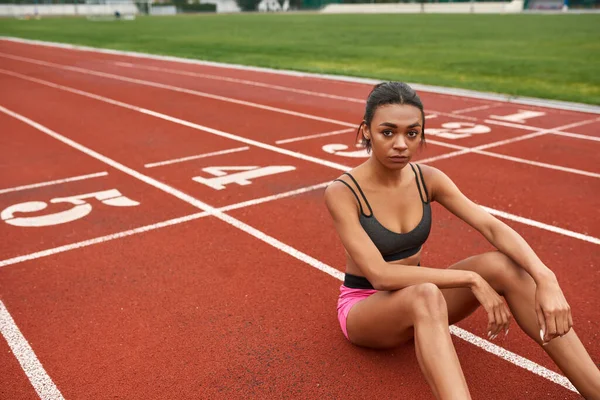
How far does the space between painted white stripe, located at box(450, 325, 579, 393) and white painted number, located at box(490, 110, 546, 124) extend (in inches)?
304

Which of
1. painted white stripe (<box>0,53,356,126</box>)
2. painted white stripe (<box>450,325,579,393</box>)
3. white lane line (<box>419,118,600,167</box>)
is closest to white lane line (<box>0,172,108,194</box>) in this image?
white lane line (<box>419,118,600,167</box>)

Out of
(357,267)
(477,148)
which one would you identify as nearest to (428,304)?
(357,267)

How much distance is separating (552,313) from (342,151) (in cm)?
618

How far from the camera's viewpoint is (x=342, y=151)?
892 cm

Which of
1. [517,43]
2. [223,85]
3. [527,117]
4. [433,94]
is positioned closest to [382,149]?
[527,117]

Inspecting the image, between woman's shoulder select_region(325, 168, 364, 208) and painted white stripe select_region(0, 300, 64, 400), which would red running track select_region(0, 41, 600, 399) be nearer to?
painted white stripe select_region(0, 300, 64, 400)

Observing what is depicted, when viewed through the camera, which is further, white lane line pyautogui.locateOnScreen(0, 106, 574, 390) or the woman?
white lane line pyautogui.locateOnScreen(0, 106, 574, 390)

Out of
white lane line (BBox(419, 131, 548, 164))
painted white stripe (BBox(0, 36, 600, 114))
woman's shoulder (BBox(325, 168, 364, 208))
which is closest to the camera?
woman's shoulder (BBox(325, 168, 364, 208))

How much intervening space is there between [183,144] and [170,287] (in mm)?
5058

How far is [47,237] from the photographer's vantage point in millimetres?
5719

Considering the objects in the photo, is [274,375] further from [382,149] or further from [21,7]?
[21,7]

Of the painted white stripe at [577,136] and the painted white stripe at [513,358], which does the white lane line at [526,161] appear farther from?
the painted white stripe at [513,358]

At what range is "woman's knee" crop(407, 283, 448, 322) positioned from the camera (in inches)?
112

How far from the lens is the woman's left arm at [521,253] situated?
9.57ft
